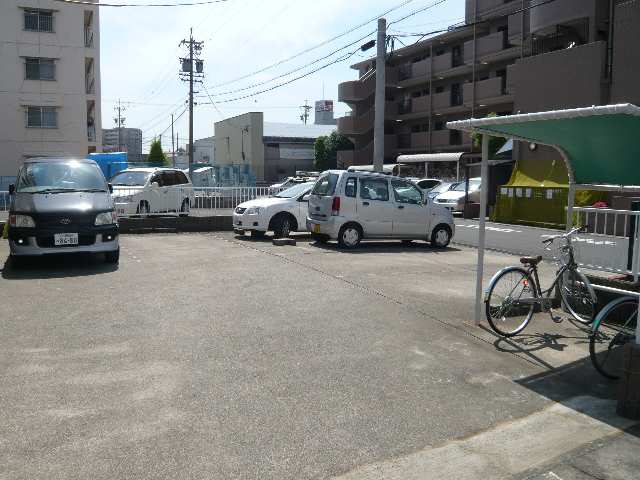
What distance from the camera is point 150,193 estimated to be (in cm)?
1638

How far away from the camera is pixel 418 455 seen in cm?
372

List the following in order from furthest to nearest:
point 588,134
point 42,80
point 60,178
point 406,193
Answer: point 42,80 < point 406,193 < point 60,178 < point 588,134

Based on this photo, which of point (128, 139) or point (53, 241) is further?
point (128, 139)

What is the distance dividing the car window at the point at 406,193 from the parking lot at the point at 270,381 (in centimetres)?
487

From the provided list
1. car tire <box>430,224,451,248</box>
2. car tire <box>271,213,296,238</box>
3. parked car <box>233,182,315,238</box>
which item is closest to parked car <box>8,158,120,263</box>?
parked car <box>233,182,315,238</box>

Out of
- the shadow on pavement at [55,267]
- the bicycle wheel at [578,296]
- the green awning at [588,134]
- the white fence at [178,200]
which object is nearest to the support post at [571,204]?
the green awning at [588,134]

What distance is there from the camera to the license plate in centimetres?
945

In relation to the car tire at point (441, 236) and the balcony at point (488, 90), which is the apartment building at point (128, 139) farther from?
the car tire at point (441, 236)

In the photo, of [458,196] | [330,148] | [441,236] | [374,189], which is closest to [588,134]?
[374,189]

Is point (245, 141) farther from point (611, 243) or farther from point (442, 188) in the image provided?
point (611, 243)

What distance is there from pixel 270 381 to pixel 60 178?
7.30 meters

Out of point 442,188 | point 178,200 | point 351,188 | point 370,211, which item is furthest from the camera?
point 442,188

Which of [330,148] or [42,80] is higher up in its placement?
[42,80]

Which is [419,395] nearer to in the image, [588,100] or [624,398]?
[624,398]
